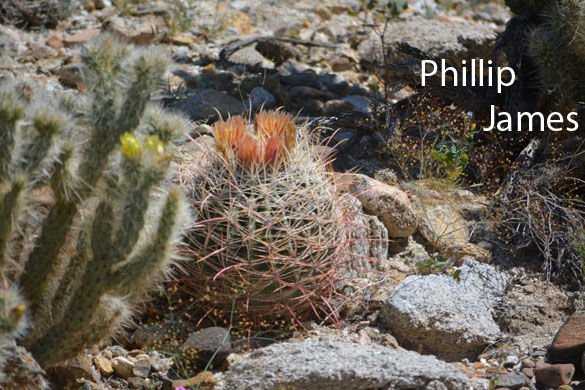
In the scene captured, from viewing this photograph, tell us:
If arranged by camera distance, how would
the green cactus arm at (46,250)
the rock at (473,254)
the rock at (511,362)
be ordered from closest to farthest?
the green cactus arm at (46,250), the rock at (511,362), the rock at (473,254)

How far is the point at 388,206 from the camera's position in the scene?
4.27m

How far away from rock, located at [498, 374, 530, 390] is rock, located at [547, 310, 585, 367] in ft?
0.80

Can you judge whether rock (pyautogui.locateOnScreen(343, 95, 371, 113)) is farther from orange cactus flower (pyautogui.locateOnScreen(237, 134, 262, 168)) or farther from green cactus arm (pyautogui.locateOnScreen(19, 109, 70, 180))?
green cactus arm (pyautogui.locateOnScreen(19, 109, 70, 180))

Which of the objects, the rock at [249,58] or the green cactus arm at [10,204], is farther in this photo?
the rock at [249,58]

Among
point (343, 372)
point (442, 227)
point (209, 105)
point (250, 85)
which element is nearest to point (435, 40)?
point (250, 85)

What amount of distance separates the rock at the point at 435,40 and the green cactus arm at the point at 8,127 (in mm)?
5081

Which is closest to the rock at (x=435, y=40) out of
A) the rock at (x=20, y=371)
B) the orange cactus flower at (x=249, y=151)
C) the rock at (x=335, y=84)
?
Result: the rock at (x=335, y=84)

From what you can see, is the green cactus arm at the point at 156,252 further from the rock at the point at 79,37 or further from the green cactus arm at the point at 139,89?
the rock at the point at 79,37

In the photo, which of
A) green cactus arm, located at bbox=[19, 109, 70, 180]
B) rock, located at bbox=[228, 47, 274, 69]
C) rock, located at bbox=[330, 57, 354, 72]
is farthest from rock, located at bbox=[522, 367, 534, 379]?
rock, located at bbox=[330, 57, 354, 72]

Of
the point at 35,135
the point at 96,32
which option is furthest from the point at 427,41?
the point at 35,135

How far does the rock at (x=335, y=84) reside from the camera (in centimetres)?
657

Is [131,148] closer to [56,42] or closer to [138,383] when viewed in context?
[138,383]

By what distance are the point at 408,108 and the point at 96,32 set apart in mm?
3377

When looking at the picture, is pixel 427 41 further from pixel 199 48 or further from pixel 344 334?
pixel 344 334
